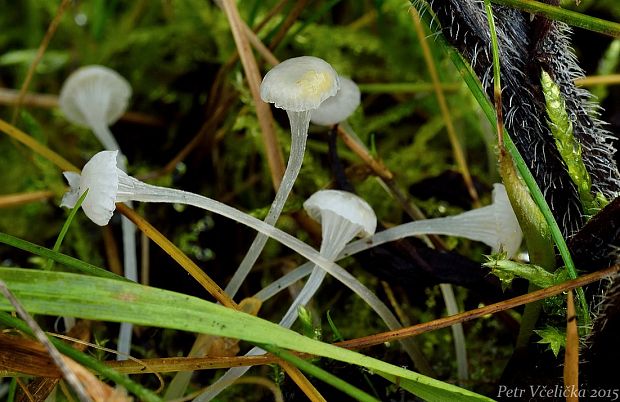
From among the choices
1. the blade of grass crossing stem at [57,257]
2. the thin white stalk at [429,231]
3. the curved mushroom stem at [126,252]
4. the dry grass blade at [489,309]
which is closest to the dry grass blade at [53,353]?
the blade of grass crossing stem at [57,257]

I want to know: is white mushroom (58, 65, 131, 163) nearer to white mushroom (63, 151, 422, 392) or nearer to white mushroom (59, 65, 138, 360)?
white mushroom (59, 65, 138, 360)

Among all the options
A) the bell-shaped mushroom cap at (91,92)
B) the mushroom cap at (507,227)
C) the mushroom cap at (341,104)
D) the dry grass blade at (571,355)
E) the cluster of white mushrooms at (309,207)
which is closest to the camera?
the dry grass blade at (571,355)

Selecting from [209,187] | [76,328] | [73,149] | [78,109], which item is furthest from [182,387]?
[73,149]

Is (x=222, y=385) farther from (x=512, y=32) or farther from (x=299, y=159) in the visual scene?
(x=512, y=32)

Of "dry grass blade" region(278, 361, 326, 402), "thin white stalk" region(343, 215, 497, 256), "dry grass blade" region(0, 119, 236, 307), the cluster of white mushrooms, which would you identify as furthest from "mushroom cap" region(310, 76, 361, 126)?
"dry grass blade" region(278, 361, 326, 402)

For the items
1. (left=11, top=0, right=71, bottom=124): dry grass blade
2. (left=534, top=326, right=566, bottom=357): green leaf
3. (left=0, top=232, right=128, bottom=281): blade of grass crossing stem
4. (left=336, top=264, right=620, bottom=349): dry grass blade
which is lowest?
(left=534, top=326, right=566, bottom=357): green leaf

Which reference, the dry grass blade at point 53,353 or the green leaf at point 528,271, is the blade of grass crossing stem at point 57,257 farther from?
the green leaf at point 528,271
